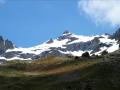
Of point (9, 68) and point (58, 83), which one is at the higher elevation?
point (9, 68)

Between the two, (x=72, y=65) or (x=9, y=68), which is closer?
(x=72, y=65)

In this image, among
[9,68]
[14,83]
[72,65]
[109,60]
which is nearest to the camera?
[14,83]

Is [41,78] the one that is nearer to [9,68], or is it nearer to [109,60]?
[109,60]

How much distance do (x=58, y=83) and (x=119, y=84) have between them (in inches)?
687

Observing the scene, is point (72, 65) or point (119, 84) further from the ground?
point (72, 65)

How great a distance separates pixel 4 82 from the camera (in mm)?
131250

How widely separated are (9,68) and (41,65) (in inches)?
500

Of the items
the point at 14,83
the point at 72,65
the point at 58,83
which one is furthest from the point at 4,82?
the point at 72,65

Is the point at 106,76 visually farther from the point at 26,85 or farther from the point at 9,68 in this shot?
the point at 9,68

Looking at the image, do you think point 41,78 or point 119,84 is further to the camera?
point 41,78

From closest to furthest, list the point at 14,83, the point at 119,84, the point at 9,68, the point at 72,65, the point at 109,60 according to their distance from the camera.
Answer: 1. the point at 119,84
2. the point at 14,83
3. the point at 109,60
4. the point at 72,65
5. the point at 9,68

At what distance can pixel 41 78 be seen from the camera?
130 m

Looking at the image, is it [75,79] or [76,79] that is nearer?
[76,79]

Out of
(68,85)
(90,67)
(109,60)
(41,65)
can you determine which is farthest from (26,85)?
(41,65)
